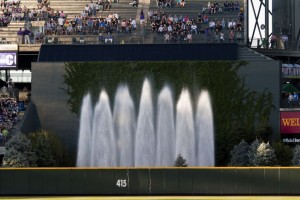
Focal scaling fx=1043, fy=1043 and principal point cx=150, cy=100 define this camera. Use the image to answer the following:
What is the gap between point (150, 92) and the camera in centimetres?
5962

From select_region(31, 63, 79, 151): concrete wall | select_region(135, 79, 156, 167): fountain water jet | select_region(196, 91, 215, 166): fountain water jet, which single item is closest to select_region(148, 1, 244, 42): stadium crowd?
select_region(196, 91, 215, 166): fountain water jet

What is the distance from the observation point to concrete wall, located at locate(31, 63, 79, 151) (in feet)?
197

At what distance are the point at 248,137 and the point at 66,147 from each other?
1031cm

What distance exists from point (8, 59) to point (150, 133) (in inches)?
466

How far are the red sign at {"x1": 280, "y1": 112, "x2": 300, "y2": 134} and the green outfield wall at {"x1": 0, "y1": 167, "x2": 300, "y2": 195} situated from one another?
8809 millimetres

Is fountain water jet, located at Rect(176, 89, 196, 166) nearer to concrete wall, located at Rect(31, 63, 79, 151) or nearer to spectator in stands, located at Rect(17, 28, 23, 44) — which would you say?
concrete wall, located at Rect(31, 63, 79, 151)

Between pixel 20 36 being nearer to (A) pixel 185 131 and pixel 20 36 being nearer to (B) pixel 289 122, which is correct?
(A) pixel 185 131

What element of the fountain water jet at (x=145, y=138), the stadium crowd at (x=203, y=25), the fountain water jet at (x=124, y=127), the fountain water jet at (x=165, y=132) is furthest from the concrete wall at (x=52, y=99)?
the stadium crowd at (x=203, y=25)

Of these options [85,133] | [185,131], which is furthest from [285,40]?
[85,133]

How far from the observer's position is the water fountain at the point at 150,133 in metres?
58.1

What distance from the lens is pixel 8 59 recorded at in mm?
65062

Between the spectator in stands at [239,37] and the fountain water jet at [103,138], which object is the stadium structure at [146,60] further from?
the fountain water jet at [103,138]

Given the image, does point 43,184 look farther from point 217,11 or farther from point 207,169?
point 217,11

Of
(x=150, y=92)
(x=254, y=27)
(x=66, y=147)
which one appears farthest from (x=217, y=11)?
(x=66, y=147)
